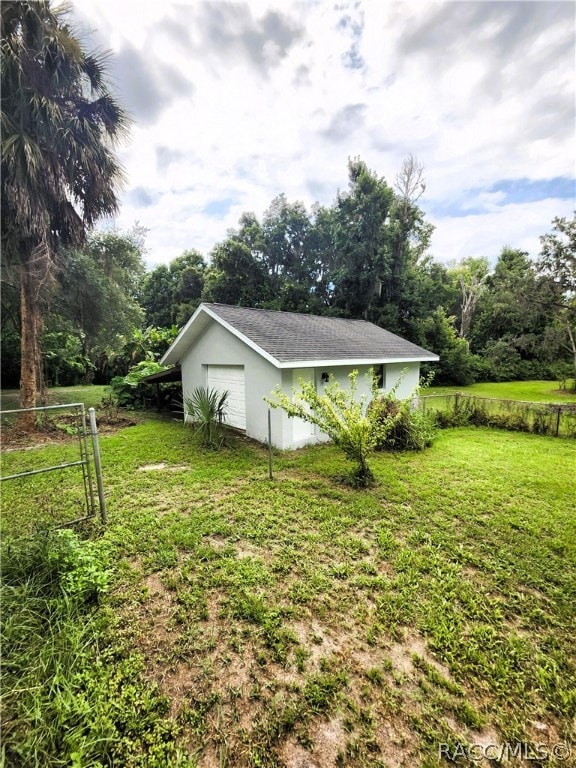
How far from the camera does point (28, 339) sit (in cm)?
873

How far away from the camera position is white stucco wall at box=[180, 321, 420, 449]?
7965 mm

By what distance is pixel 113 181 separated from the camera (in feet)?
29.2

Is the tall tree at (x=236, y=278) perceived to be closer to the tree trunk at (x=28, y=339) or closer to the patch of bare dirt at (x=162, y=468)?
the tree trunk at (x=28, y=339)

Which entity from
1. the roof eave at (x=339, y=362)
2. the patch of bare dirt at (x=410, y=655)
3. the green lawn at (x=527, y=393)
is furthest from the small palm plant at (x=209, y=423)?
the green lawn at (x=527, y=393)

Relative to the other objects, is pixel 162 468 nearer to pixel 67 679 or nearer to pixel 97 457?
pixel 97 457

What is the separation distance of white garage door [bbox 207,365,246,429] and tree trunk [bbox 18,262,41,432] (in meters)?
4.96

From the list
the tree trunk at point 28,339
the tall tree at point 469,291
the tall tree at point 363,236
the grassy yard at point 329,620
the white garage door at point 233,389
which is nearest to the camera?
the grassy yard at point 329,620

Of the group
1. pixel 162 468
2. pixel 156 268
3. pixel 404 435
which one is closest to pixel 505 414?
pixel 404 435

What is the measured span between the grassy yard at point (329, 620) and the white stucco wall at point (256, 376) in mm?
2314

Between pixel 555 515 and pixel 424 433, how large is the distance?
3786mm

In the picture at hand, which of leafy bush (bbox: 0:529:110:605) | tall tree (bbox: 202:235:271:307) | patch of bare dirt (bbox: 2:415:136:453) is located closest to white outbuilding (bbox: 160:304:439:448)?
patch of bare dirt (bbox: 2:415:136:453)

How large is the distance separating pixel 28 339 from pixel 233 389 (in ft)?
19.2

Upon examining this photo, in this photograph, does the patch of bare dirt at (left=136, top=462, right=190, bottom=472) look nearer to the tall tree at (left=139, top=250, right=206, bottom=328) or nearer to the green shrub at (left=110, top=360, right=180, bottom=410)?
the green shrub at (left=110, top=360, right=180, bottom=410)

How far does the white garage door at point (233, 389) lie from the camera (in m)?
9.21
